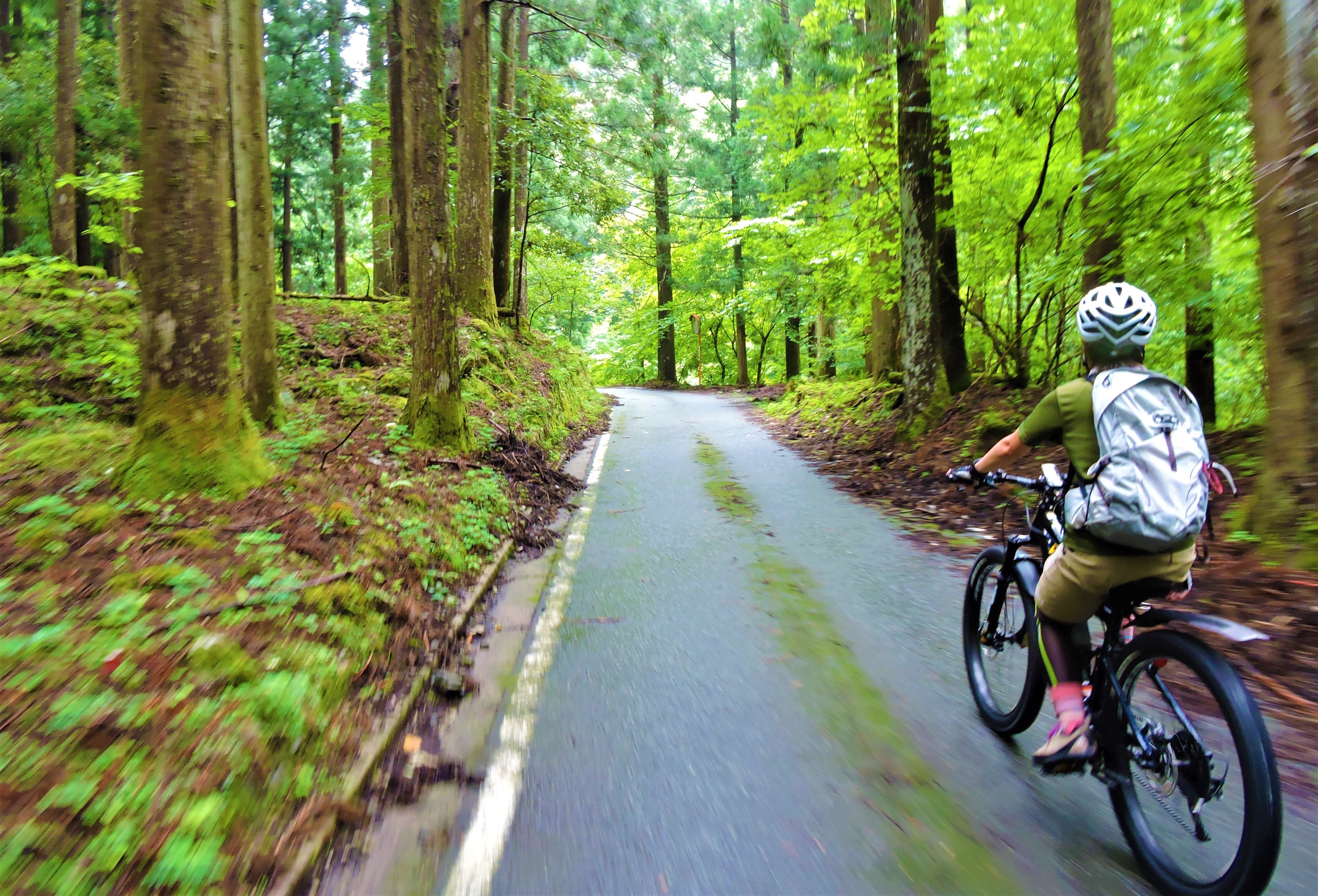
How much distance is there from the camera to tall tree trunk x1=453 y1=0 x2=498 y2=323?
1148cm

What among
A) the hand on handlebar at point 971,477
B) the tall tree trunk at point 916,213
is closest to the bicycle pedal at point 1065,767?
the hand on handlebar at point 971,477

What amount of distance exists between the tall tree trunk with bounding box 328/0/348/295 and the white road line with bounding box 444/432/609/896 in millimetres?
14146

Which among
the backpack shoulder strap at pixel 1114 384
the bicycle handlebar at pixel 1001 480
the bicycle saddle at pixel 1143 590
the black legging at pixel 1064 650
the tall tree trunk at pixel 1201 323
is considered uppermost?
the tall tree trunk at pixel 1201 323

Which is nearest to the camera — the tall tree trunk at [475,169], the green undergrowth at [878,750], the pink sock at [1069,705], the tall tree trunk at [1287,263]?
the green undergrowth at [878,750]

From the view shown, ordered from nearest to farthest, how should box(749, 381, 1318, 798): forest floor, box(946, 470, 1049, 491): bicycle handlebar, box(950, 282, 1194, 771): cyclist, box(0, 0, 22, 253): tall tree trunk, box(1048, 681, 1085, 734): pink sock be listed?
box(950, 282, 1194, 771): cyclist, box(1048, 681, 1085, 734): pink sock, box(946, 470, 1049, 491): bicycle handlebar, box(749, 381, 1318, 798): forest floor, box(0, 0, 22, 253): tall tree trunk

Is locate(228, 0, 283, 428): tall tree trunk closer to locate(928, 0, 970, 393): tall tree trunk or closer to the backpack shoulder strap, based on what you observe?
the backpack shoulder strap

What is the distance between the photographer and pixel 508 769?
10.5 ft

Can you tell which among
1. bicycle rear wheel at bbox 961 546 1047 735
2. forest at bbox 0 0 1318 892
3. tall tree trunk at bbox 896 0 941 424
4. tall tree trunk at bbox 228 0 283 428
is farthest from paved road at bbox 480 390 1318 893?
tall tree trunk at bbox 896 0 941 424

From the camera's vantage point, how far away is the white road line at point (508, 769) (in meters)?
2.55

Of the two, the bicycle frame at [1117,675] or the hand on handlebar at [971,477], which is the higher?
the hand on handlebar at [971,477]

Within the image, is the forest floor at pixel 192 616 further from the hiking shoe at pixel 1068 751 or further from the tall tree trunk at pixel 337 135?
the tall tree trunk at pixel 337 135

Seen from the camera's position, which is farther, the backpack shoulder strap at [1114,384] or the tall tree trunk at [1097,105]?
the tall tree trunk at [1097,105]

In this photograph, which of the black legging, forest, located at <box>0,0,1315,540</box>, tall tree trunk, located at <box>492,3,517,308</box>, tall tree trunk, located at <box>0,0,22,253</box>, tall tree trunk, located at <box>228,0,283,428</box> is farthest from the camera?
tall tree trunk, located at <box>0,0,22,253</box>

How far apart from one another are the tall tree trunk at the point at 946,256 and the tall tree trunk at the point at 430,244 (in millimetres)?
6760
